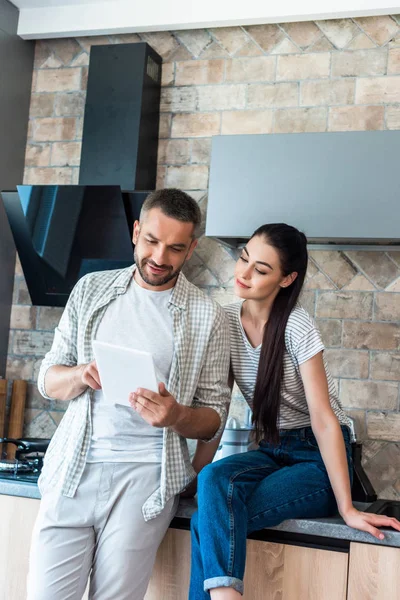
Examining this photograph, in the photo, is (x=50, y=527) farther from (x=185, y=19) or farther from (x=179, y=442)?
(x=185, y=19)

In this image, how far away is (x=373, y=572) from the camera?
1.74m

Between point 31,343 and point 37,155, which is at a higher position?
point 37,155

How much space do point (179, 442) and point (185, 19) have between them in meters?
2.10

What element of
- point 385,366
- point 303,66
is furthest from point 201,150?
point 385,366

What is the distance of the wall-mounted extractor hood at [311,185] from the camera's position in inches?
100

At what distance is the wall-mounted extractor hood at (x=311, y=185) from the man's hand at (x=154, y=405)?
3.68 ft

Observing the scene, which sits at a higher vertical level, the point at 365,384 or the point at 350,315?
the point at 350,315

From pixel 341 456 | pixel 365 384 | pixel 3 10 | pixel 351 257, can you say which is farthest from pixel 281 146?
pixel 3 10

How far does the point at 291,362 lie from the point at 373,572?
57 centimetres

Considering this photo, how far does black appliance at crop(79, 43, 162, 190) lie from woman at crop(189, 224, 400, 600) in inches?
47.0

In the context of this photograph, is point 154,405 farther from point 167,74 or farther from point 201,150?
point 167,74

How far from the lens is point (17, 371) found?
3.37 meters

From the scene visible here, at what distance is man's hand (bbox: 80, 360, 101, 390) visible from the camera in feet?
5.62

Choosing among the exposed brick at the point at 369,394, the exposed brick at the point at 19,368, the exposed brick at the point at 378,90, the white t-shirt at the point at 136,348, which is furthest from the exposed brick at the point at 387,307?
the exposed brick at the point at 19,368
